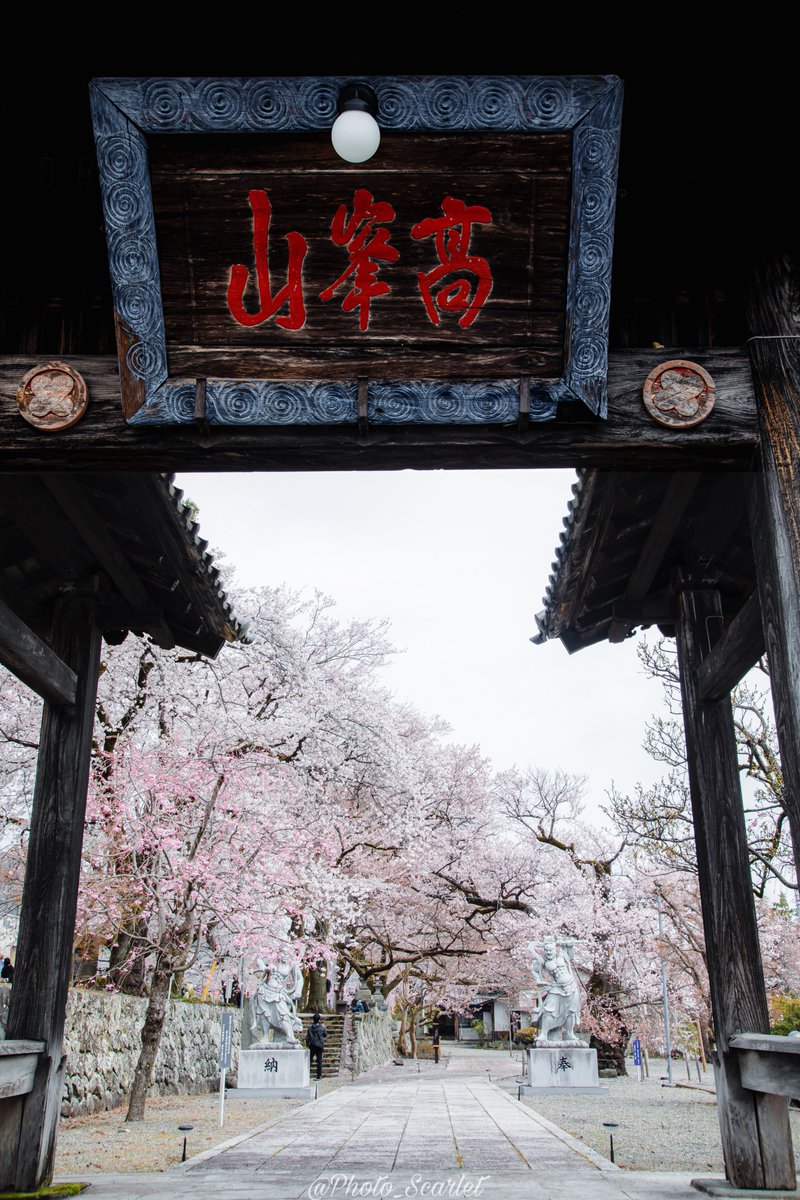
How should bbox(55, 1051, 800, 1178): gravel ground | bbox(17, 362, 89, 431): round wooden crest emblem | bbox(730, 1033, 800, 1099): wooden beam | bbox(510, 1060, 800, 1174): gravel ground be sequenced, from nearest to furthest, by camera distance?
bbox(17, 362, 89, 431): round wooden crest emblem → bbox(730, 1033, 800, 1099): wooden beam → bbox(55, 1051, 800, 1178): gravel ground → bbox(510, 1060, 800, 1174): gravel ground

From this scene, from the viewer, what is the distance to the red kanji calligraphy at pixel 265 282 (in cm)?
387

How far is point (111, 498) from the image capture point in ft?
20.2

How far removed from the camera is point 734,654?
19.3ft

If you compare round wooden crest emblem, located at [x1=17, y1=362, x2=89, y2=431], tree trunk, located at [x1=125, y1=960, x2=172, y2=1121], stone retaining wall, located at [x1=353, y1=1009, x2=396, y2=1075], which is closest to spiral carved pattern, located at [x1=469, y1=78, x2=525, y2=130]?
round wooden crest emblem, located at [x1=17, y1=362, x2=89, y2=431]

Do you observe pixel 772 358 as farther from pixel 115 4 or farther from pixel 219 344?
pixel 115 4

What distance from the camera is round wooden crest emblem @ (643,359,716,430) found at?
13.8ft

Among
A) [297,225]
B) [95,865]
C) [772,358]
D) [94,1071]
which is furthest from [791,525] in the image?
[94,1071]

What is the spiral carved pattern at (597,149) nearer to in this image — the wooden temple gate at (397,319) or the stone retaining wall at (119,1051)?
the wooden temple gate at (397,319)

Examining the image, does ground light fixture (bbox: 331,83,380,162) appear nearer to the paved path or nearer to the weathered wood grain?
the weathered wood grain

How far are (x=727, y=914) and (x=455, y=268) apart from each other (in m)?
4.48

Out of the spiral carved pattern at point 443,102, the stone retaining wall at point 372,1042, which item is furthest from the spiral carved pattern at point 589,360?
the stone retaining wall at point 372,1042

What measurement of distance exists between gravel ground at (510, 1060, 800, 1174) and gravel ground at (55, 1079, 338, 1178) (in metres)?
3.84

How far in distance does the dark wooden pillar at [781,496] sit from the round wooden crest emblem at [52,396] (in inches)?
124

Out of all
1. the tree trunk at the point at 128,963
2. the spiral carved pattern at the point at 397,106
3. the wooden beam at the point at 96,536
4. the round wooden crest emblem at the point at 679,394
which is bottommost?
the tree trunk at the point at 128,963
